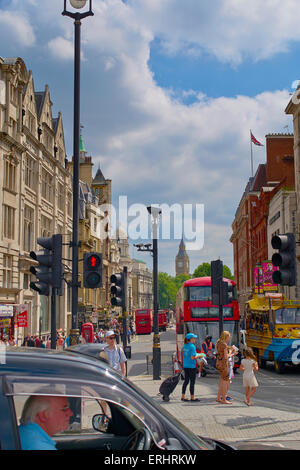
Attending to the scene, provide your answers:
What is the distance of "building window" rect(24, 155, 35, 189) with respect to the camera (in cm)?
3797

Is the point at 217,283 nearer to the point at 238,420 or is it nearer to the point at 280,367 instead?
the point at 238,420

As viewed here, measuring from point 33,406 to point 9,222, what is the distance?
3242 centimetres

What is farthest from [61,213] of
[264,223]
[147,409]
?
[147,409]

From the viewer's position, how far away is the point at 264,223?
2445 inches

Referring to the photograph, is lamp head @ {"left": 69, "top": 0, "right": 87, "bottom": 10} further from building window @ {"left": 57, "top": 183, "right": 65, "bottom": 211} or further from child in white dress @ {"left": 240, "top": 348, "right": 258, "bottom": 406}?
building window @ {"left": 57, "top": 183, "right": 65, "bottom": 211}

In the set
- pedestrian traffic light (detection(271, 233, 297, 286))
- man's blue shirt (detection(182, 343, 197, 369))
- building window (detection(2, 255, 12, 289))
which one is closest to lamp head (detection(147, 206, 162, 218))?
man's blue shirt (detection(182, 343, 197, 369))

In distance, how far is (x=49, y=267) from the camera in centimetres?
1114

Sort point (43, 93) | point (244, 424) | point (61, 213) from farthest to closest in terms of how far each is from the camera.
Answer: point (61, 213), point (43, 93), point (244, 424)

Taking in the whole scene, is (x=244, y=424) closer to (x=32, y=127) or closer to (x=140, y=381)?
(x=140, y=381)

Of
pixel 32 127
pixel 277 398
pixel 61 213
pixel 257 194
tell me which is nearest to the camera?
pixel 277 398

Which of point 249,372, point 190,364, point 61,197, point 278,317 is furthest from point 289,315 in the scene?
point 61,197

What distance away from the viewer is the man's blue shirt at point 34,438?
2631 millimetres
